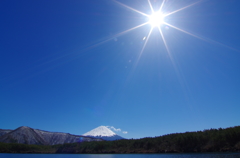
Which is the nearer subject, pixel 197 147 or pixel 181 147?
pixel 197 147

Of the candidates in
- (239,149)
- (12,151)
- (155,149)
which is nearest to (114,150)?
(155,149)

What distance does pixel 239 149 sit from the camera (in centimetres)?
6850

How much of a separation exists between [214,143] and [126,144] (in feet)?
230

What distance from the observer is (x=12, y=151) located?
6122 inches

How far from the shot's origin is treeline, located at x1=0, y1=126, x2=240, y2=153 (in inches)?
2997

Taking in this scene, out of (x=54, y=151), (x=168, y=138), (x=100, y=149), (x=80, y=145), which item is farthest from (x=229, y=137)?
(x=54, y=151)

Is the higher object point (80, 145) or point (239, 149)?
point (80, 145)

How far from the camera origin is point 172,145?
103m

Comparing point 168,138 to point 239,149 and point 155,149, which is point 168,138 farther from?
point 239,149

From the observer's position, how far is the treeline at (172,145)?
→ 7612 cm

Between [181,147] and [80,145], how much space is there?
9768 centimetres

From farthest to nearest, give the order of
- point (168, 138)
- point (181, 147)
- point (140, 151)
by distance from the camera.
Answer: point (140, 151)
point (168, 138)
point (181, 147)

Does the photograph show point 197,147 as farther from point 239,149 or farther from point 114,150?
point 114,150

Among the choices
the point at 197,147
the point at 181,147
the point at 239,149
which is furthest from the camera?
the point at 181,147
